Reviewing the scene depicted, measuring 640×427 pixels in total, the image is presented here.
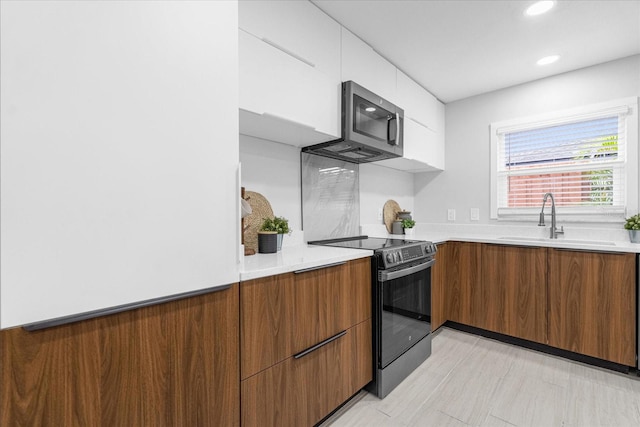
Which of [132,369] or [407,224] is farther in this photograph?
[407,224]

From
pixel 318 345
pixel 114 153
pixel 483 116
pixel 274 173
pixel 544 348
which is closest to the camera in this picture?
pixel 114 153

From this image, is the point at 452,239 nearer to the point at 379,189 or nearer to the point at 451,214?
the point at 451,214

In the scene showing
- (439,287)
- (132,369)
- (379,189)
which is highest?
(379,189)

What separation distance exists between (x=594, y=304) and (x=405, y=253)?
1.46 metres

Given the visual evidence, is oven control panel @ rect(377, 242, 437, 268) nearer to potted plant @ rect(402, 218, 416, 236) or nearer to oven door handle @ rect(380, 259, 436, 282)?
oven door handle @ rect(380, 259, 436, 282)

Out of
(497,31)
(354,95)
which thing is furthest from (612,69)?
(354,95)

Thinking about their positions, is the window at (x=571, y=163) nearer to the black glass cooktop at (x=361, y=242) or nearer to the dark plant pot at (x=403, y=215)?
the dark plant pot at (x=403, y=215)

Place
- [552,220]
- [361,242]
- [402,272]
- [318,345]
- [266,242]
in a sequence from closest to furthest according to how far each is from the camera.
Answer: [318,345], [266,242], [402,272], [361,242], [552,220]

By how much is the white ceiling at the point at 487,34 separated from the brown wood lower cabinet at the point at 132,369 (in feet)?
6.15

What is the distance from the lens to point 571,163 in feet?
8.90

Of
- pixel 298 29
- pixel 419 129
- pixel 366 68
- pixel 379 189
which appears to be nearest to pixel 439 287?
pixel 379 189

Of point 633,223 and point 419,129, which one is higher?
point 419,129

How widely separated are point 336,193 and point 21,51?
2.02 m

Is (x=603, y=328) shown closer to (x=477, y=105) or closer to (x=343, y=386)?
(x=343, y=386)
